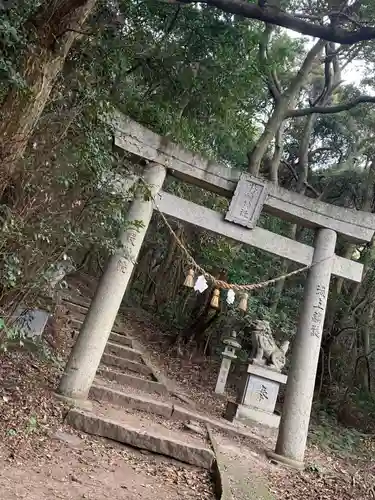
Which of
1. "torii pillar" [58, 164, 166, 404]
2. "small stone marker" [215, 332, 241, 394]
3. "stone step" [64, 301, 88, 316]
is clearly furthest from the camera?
"stone step" [64, 301, 88, 316]

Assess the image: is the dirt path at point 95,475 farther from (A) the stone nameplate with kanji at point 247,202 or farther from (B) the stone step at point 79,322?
(B) the stone step at point 79,322

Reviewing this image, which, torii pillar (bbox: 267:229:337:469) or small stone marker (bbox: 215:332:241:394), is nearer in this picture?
torii pillar (bbox: 267:229:337:469)

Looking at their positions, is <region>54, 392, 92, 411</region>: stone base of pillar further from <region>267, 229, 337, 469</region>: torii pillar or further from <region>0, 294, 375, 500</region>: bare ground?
<region>267, 229, 337, 469</region>: torii pillar

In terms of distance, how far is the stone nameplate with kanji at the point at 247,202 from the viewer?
21.0 ft

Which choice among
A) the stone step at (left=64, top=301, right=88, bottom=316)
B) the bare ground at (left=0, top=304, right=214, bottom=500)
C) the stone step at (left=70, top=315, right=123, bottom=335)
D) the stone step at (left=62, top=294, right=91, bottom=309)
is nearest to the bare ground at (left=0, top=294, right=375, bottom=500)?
the bare ground at (left=0, top=304, right=214, bottom=500)

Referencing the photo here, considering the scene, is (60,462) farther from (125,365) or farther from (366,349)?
(366,349)

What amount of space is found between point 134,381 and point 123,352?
43.6 inches

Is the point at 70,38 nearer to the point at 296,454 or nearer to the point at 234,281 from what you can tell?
the point at 296,454

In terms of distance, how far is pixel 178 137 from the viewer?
25.1 ft

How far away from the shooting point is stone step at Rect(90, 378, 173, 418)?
19.7 feet

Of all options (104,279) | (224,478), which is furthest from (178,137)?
(224,478)

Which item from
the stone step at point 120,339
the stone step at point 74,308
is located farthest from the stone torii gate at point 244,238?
the stone step at point 74,308

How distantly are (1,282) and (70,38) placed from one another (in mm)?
2031

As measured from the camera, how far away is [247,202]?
21.1ft
